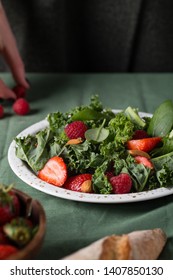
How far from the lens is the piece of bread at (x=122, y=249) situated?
0.84 meters

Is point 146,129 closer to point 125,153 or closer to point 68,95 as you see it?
point 125,153

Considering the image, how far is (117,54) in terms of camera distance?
7.77 feet

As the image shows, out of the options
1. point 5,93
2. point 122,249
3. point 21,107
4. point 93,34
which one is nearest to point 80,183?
point 122,249

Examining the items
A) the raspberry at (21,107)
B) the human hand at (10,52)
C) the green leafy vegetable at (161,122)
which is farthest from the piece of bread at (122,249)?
the human hand at (10,52)

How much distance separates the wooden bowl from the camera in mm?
785

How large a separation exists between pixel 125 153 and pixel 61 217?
0.70 ft

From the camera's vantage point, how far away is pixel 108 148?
115cm

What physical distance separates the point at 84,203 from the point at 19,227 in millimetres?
302

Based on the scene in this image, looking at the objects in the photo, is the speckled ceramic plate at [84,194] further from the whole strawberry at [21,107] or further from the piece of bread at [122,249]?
the whole strawberry at [21,107]

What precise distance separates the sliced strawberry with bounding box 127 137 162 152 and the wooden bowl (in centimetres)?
36

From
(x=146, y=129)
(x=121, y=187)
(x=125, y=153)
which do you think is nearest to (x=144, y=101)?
(x=146, y=129)

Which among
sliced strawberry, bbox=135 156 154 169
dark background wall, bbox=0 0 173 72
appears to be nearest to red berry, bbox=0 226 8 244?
sliced strawberry, bbox=135 156 154 169

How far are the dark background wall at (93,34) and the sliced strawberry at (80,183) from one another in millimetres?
1183

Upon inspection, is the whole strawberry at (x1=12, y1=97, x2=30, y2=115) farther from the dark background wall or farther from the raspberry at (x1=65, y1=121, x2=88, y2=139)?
the dark background wall
